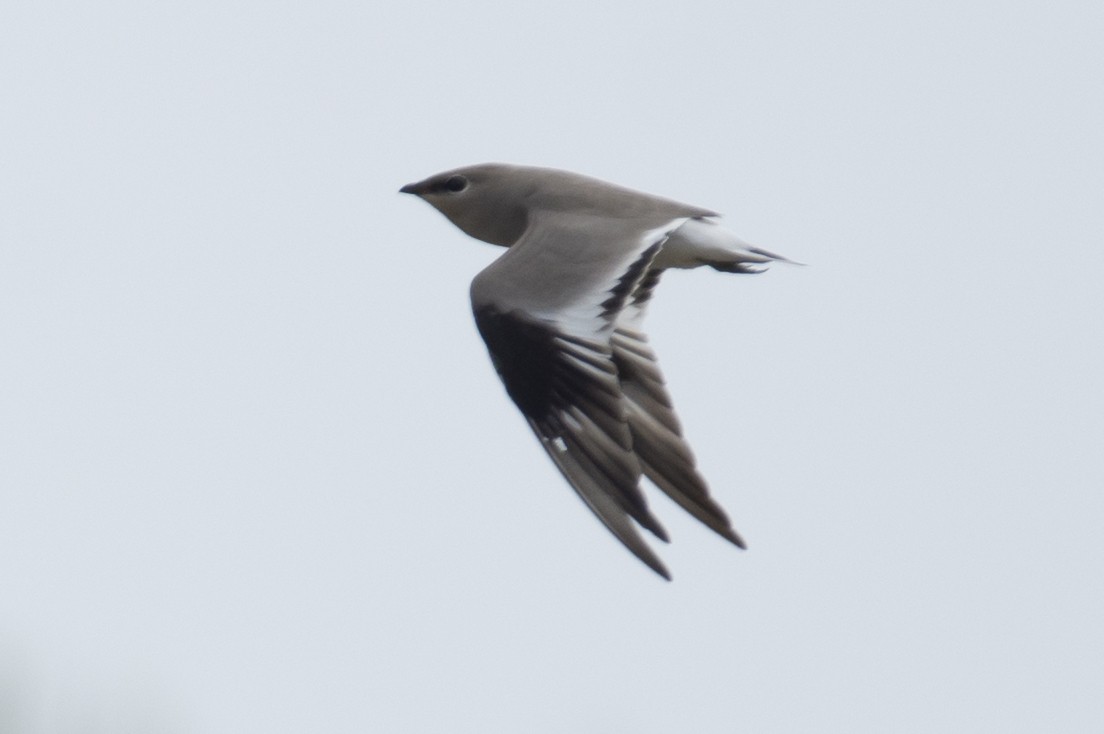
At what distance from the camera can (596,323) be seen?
6934mm

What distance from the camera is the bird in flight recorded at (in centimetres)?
677

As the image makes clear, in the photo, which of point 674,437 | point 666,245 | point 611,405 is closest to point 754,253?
point 666,245

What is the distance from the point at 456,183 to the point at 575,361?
2.00 m

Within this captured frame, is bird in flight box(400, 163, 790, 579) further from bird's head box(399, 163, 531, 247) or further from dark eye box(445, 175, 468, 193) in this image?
dark eye box(445, 175, 468, 193)

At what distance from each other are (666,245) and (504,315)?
1.09m

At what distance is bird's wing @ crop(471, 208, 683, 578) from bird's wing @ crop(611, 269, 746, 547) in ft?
0.67

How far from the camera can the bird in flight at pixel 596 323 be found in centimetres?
677

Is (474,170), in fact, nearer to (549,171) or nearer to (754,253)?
(549,171)

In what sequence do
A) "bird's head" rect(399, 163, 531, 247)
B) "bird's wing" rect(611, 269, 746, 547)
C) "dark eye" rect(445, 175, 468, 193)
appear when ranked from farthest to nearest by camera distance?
"dark eye" rect(445, 175, 468, 193), "bird's head" rect(399, 163, 531, 247), "bird's wing" rect(611, 269, 746, 547)

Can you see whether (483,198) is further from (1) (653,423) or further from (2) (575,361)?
(2) (575,361)

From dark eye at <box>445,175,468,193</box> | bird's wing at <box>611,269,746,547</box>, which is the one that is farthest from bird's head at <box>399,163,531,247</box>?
bird's wing at <box>611,269,746,547</box>

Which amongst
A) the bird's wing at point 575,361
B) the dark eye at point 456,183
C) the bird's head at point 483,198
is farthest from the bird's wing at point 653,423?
the dark eye at point 456,183

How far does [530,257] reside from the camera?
24.2ft

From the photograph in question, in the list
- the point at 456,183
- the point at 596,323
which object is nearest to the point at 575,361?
the point at 596,323
